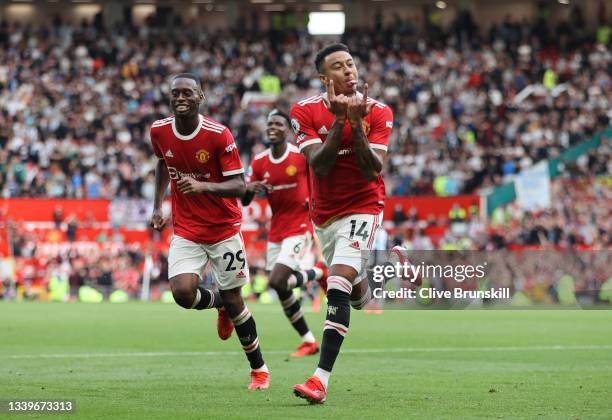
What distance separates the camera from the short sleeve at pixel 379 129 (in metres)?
9.68

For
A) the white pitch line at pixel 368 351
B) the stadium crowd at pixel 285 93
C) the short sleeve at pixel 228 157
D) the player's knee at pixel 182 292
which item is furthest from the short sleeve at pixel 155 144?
the stadium crowd at pixel 285 93

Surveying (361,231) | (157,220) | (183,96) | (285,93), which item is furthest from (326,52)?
(285,93)

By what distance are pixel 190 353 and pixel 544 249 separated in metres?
17.1

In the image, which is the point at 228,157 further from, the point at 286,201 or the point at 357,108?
the point at 286,201

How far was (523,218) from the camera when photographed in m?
32.7

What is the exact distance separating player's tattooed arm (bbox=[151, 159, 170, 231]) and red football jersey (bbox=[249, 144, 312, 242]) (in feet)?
13.9

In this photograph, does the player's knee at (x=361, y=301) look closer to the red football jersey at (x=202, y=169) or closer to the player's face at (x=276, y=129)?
the red football jersey at (x=202, y=169)

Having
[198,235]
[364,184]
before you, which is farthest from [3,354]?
[364,184]

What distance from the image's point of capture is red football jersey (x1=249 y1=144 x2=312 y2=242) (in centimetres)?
1548

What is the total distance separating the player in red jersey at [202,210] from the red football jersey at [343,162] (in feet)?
2.87

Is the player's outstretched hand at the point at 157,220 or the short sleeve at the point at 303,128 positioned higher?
the short sleeve at the point at 303,128

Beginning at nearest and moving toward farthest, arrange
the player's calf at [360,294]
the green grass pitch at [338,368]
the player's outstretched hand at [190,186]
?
the green grass pitch at [338,368], the player's outstretched hand at [190,186], the player's calf at [360,294]

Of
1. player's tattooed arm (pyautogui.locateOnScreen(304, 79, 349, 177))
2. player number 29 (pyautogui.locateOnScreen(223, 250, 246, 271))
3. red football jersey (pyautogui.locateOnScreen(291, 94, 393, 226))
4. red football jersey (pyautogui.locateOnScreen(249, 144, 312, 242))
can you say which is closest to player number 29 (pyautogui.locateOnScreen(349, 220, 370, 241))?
red football jersey (pyautogui.locateOnScreen(291, 94, 393, 226))

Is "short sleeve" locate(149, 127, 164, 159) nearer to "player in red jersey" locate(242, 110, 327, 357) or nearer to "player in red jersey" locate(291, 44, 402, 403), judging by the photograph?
"player in red jersey" locate(291, 44, 402, 403)
